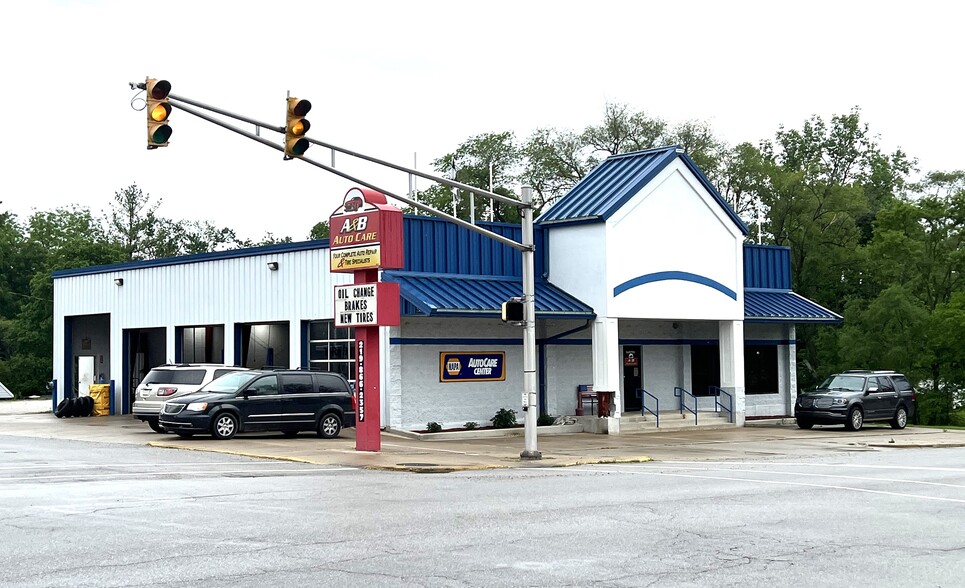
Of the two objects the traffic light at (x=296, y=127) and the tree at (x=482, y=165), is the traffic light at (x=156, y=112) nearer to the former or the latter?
the traffic light at (x=296, y=127)

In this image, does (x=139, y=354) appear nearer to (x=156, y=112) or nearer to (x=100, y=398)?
(x=100, y=398)

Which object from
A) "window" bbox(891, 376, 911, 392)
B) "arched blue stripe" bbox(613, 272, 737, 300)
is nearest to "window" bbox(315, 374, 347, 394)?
"arched blue stripe" bbox(613, 272, 737, 300)

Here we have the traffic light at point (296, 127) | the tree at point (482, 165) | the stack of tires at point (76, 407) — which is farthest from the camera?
the tree at point (482, 165)

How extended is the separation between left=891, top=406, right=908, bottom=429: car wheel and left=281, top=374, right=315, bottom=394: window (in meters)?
A: 19.3

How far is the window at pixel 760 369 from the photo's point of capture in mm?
41719

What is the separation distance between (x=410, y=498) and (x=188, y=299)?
25.0 meters

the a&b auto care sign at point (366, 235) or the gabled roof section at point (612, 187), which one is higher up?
the gabled roof section at point (612, 187)

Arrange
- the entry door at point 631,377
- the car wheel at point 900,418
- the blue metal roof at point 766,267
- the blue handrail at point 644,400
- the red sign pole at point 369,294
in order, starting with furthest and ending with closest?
the blue metal roof at point 766,267 < the entry door at point 631,377 < the blue handrail at point 644,400 < the car wheel at point 900,418 < the red sign pole at point 369,294

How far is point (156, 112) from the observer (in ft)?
58.2

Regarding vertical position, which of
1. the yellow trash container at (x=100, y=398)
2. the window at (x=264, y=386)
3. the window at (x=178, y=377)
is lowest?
the yellow trash container at (x=100, y=398)

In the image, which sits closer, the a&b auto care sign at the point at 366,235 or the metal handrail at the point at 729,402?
the a&b auto care sign at the point at 366,235

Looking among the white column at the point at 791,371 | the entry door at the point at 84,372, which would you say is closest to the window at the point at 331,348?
the entry door at the point at 84,372

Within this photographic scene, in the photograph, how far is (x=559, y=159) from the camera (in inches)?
2827

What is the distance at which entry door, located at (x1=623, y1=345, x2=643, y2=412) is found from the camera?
127ft
